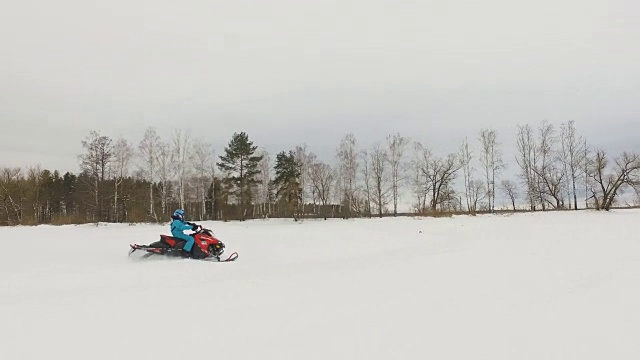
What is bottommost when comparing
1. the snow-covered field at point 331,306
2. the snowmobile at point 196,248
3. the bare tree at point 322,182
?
the snow-covered field at point 331,306

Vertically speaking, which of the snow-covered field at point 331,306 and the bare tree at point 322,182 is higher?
the bare tree at point 322,182

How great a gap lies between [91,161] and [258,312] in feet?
107

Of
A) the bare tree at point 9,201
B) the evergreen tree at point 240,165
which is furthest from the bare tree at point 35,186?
the evergreen tree at point 240,165

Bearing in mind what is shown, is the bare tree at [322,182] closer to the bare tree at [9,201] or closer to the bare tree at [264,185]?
the bare tree at [264,185]

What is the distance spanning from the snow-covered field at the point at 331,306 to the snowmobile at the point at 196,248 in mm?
559

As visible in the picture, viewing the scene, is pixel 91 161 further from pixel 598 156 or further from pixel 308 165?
pixel 598 156

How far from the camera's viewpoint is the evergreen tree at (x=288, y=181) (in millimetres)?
36594

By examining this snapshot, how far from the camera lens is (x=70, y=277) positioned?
7.70m

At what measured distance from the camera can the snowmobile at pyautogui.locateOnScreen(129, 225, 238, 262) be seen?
10148 mm

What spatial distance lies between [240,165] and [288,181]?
554 cm

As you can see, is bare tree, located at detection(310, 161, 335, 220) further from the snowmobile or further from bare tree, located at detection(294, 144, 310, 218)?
the snowmobile

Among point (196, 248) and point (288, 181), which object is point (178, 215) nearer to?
point (196, 248)

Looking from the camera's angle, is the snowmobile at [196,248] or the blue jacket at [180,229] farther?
the blue jacket at [180,229]

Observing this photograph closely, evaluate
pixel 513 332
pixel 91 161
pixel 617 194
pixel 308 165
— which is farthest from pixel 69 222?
pixel 617 194
